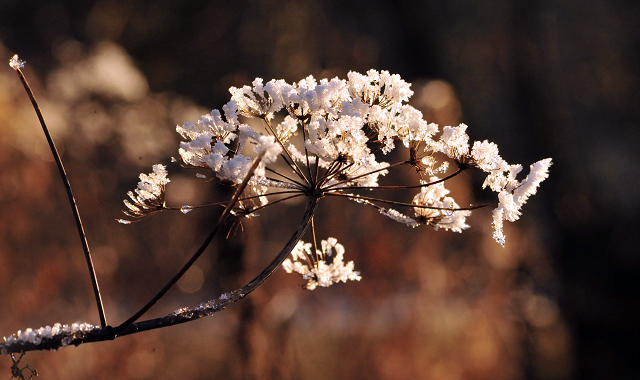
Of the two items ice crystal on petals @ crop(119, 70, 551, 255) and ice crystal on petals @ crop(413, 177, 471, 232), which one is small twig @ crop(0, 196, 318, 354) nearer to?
ice crystal on petals @ crop(119, 70, 551, 255)

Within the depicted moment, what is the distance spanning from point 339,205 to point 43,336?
166cm

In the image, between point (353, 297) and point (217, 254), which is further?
point (353, 297)

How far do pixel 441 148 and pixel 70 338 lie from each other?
40 centimetres

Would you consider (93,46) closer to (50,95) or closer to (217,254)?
(50,95)

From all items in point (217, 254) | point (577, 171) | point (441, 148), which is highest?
point (577, 171)

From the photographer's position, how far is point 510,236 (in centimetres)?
213

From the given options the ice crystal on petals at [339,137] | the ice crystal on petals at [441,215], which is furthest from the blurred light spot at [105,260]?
the ice crystal on petals at [441,215]

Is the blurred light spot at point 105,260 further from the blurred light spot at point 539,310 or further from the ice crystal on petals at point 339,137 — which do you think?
the blurred light spot at point 539,310

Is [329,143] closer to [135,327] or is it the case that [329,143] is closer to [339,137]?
[339,137]

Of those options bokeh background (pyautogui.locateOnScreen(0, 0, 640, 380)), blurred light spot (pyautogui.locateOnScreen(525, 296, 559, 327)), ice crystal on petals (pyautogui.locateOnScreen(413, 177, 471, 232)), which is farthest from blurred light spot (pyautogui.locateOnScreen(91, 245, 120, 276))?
blurred light spot (pyautogui.locateOnScreen(525, 296, 559, 327))

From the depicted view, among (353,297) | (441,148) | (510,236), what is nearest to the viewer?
(441,148)

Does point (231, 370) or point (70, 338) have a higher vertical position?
point (231, 370)

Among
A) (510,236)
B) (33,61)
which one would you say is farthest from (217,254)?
(510,236)

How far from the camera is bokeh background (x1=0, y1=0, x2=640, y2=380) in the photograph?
1.48 metres
